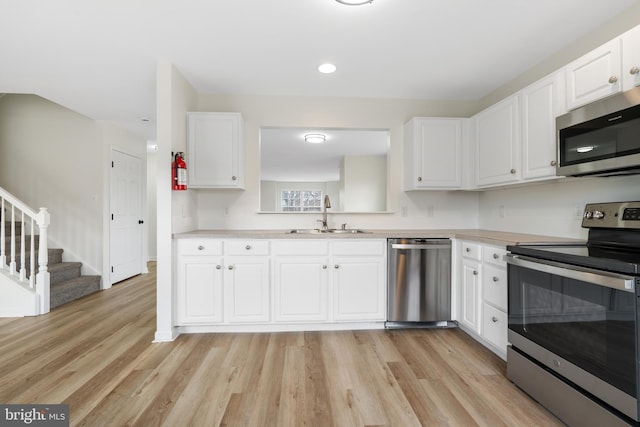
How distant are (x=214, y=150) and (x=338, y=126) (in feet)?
4.34

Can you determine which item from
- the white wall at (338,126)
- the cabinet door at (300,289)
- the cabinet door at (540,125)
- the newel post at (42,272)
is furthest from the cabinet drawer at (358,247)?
the newel post at (42,272)

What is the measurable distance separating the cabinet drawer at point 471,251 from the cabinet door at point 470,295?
43 mm

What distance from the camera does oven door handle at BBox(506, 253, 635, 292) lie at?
1328 millimetres

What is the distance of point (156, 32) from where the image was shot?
7.48 ft

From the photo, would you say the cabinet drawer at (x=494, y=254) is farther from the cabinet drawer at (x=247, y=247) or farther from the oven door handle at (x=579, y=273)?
the cabinet drawer at (x=247, y=247)

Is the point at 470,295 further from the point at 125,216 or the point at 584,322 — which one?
the point at 125,216

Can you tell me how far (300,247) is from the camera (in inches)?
112

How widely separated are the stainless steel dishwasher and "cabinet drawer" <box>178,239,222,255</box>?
154 cm

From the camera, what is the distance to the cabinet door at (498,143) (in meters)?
2.58

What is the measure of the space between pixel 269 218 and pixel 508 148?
91.8 inches

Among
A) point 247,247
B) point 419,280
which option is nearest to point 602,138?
point 419,280

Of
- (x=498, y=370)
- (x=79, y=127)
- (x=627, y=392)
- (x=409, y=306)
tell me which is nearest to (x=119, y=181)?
(x=79, y=127)

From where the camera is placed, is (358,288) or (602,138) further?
(358,288)

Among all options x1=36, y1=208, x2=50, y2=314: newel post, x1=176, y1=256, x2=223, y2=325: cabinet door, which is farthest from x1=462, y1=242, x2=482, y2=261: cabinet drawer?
x1=36, y1=208, x2=50, y2=314: newel post
